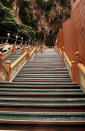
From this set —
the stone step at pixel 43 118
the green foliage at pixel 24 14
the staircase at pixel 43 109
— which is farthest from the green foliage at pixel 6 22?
the stone step at pixel 43 118

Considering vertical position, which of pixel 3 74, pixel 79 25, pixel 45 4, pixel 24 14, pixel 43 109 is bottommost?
pixel 43 109

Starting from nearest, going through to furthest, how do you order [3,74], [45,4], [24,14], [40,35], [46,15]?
[3,74] → [24,14] → [40,35] → [45,4] → [46,15]

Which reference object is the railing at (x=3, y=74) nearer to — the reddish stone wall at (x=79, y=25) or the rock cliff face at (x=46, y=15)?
the reddish stone wall at (x=79, y=25)

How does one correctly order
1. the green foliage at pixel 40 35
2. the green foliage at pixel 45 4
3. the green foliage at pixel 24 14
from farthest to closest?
the green foliage at pixel 45 4, the green foliage at pixel 40 35, the green foliage at pixel 24 14

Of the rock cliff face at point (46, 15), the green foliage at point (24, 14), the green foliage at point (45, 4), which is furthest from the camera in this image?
the green foliage at point (45, 4)

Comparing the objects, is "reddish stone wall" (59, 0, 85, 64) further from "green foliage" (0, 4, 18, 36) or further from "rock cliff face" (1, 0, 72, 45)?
"rock cliff face" (1, 0, 72, 45)

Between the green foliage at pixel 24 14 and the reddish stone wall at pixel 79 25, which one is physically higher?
the green foliage at pixel 24 14

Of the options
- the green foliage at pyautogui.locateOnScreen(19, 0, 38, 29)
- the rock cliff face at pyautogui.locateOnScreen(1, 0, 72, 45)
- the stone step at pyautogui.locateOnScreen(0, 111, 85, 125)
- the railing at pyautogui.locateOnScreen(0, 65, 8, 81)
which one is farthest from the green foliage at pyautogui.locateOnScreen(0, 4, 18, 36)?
the stone step at pyautogui.locateOnScreen(0, 111, 85, 125)

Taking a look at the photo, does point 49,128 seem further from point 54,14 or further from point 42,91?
point 54,14

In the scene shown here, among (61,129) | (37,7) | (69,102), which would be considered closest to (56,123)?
(61,129)

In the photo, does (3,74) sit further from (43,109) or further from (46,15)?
(46,15)

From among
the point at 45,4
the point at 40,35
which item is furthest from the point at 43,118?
the point at 45,4

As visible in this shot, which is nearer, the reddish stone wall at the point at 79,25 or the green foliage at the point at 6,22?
the reddish stone wall at the point at 79,25

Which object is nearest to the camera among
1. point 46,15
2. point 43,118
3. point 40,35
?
point 43,118
